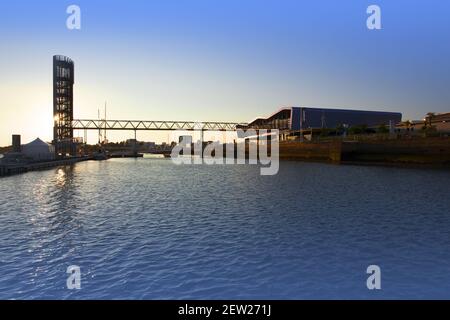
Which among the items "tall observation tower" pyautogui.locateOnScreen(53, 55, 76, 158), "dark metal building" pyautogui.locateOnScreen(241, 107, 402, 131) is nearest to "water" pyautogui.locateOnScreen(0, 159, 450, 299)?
"tall observation tower" pyautogui.locateOnScreen(53, 55, 76, 158)

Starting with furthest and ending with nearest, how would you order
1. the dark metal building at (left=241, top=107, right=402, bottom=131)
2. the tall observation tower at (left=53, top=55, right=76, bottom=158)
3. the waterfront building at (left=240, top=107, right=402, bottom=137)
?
the dark metal building at (left=241, top=107, right=402, bottom=131), the waterfront building at (left=240, top=107, right=402, bottom=137), the tall observation tower at (left=53, top=55, right=76, bottom=158)

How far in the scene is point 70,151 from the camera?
144125mm

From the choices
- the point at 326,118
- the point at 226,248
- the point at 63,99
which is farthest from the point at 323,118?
the point at 226,248

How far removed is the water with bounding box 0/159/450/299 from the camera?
12477 mm

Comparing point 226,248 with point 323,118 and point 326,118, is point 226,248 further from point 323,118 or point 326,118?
point 326,118

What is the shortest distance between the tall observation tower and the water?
122645 mm

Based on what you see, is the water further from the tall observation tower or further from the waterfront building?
the waterfront building

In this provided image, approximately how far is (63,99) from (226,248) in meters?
149

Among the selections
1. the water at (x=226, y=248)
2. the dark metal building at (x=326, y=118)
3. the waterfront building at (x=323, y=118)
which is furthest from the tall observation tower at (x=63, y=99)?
the water at (x=226, y=248)

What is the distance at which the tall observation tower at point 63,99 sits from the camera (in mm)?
144500
